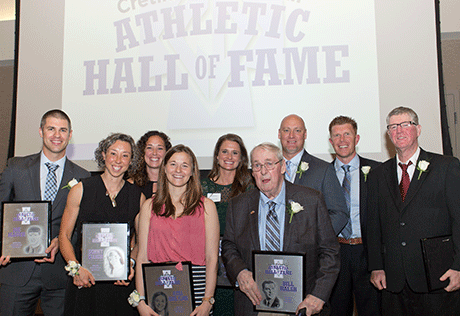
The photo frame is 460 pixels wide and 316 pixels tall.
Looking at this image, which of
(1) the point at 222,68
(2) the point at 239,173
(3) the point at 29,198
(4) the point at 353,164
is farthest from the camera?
(1) the point at 222,68

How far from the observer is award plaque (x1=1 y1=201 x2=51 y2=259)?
9.27 ft

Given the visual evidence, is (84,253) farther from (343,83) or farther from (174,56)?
(343,83)

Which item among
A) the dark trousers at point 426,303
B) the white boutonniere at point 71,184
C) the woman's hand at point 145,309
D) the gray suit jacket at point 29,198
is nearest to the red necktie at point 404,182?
the dark trousers at point 426,303

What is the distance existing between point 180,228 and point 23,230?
4.09 ft

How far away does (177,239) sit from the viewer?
8.27 ft

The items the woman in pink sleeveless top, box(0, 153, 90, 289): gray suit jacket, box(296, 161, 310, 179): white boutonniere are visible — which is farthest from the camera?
box(296, 161, 310, 179): white boutonniere

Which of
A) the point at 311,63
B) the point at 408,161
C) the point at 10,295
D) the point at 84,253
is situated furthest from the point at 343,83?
the point at 10,295

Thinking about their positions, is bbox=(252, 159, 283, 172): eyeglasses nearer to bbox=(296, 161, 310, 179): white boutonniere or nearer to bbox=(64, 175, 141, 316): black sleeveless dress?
bbox=(296, 161, 310, 179): white boutonniere

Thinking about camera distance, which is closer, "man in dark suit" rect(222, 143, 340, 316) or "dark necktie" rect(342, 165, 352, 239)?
"man in dark suit" rect(222, 143, 340, 316)

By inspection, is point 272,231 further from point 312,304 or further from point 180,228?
point 180,228

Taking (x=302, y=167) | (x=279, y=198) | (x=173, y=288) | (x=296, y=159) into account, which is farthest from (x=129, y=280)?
(x=296, y=159)

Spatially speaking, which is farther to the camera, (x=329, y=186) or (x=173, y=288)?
(x=329, y=186)

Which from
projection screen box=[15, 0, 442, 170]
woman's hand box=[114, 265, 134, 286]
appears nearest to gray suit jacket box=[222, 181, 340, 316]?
woman's hand box=[114, 265, 134, 286]

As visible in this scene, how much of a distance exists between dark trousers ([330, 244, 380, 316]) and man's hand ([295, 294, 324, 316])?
1.11m
